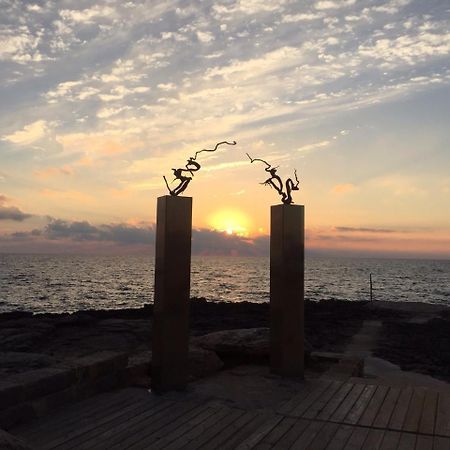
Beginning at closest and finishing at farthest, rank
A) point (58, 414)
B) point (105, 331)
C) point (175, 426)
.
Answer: point (175, 426) → point (58, 414) → point (105, 331)

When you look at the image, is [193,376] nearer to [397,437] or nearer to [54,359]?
[54,359]

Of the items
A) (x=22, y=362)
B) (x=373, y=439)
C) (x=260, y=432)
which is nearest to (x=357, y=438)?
(x=373, y=439)

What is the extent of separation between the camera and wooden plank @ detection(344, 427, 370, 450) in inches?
174

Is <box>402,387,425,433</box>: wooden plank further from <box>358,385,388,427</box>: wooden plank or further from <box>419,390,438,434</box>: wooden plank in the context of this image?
<box>358,385,388,427</box>: wooden plank

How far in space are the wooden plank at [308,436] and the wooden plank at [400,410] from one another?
0.75m

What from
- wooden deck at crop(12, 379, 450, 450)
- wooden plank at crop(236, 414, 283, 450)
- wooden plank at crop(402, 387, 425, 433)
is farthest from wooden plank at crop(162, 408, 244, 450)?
wooden plank at crop(402, 387, 425, 433)

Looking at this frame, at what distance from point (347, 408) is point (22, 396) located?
3.61 metres

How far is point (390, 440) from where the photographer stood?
4.57m

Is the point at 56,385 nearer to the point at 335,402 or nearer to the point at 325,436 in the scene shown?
the point at 325,436

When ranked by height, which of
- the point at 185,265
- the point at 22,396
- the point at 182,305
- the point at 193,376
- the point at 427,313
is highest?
the point at 185,265

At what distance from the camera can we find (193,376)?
7438 millimetres

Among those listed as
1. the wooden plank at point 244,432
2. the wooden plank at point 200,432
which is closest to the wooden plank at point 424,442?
the wooden plank at point 244,432

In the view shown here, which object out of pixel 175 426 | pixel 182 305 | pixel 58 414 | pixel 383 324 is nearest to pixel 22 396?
pixel 58 414

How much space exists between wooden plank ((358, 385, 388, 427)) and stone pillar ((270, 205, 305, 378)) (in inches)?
55.0
